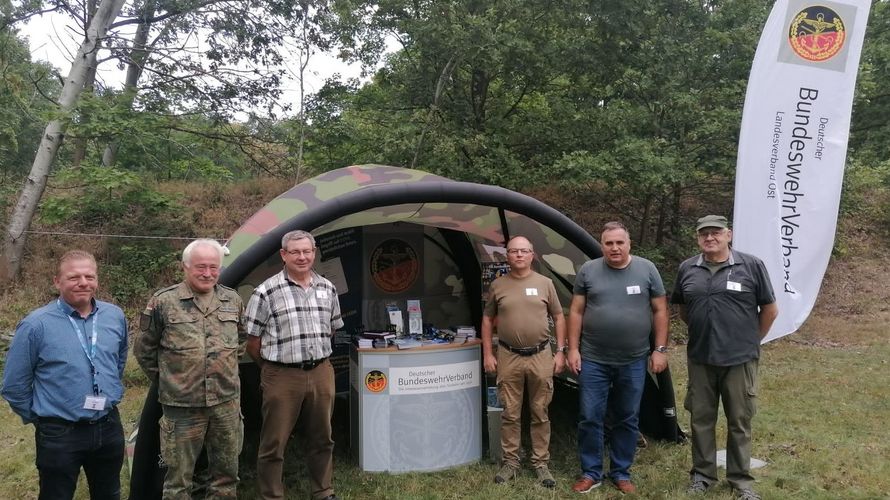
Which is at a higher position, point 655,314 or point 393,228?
point 393,228

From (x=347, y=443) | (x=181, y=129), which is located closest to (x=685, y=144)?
(x=347, y=443)

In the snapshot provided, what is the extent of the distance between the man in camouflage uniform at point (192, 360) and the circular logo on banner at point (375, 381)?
118cm

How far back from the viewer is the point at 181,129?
10211 millimetres

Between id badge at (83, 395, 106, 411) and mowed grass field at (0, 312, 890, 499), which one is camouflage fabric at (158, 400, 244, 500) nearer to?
id badge at (83, 395, 106, 411)

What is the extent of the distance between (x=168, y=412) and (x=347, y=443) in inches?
80.3

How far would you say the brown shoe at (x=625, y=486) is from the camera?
374cm

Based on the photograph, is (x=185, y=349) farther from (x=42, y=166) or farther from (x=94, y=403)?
(x=42, y=166)

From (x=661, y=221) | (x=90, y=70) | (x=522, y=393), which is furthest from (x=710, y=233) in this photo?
(x=90, y=70)

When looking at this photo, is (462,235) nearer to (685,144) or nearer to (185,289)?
(185,289)

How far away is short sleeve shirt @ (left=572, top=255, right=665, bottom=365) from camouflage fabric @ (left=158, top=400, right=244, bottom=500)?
2.12 m

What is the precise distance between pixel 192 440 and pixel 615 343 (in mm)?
2412

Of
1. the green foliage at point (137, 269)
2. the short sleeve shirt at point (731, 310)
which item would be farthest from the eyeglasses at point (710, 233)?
the green foliage at point (137, 269)

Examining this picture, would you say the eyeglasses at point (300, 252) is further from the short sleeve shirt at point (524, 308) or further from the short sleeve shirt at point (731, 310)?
the short sleeve shirt at point (731, 310)

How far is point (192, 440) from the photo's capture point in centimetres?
288
